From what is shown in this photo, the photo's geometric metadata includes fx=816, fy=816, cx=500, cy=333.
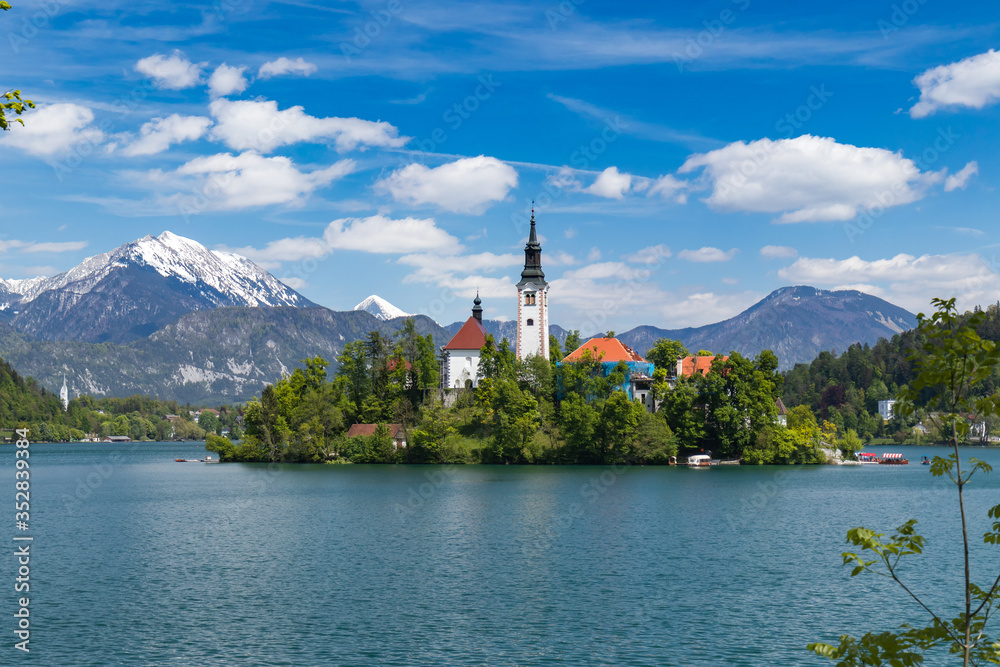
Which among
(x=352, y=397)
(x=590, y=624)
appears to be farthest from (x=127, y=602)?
(x=352, y=397)

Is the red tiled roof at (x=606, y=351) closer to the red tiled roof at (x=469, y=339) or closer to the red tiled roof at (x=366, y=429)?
the red tiled roof at (x=469, y=339)

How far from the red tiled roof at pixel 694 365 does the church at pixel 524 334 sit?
2215 cm

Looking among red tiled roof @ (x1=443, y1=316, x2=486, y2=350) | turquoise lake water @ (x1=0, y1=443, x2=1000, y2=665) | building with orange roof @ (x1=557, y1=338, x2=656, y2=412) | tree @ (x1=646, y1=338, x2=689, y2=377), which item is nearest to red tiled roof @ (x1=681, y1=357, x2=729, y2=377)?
tree @ (x1=646, y1=338, x2=689, y2=377)

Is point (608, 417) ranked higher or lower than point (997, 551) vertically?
higher

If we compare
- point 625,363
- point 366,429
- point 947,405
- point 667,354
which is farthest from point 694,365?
point 947,405

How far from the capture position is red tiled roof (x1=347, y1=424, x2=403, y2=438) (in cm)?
12731

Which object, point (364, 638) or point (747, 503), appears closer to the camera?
point (364, 638)

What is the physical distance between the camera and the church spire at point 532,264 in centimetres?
13750

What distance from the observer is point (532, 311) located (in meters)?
137

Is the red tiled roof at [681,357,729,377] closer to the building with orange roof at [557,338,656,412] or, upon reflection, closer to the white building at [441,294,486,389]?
the building with orange roof at [557,338,656,412]

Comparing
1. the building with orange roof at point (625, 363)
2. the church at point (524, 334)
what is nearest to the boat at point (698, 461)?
the building with orange roof at point (625, 363)

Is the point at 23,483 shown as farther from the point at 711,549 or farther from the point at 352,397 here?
the point at 352,397

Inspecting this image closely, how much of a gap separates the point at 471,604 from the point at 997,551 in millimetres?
32121

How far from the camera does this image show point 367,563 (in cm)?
4450
